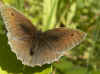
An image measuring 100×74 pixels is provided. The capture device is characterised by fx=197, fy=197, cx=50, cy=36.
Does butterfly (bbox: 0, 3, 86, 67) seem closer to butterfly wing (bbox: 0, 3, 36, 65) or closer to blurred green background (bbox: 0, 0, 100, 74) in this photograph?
butterfly wing (bbox: 0, 3, 36, 65)

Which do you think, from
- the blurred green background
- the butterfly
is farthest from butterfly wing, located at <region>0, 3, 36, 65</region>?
the blurred green background

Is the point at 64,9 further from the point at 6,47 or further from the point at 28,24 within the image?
the point at 6,47

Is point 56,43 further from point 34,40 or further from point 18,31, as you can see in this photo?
point 18,31

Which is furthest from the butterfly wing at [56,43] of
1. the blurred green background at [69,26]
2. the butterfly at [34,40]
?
the blurred green background at [69,26]

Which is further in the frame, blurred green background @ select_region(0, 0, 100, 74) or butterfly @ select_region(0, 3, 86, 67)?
blurred green background @ select_region(0, 0, 100, 74)

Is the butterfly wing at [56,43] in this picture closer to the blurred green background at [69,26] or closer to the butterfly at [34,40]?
the butterfly at [34,40]

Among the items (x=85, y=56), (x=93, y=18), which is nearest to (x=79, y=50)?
(x=85, y=56)

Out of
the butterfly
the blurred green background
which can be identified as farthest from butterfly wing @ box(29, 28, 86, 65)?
the blurred green background
